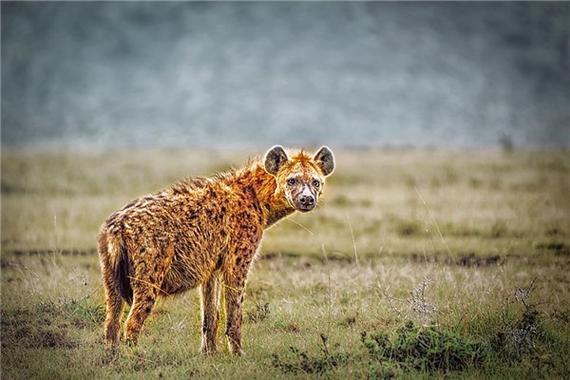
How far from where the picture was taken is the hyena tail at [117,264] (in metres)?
7.50

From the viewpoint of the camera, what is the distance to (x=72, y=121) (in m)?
107

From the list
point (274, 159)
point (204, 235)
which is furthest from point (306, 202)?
point (204, 235)

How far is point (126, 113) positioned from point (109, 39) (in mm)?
57294

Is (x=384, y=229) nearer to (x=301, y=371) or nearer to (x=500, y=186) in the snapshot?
(x=500, y=186)

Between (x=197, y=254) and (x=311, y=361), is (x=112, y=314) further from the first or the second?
(x=311, y=361)

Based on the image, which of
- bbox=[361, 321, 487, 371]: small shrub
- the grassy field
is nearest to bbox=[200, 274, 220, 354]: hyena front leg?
the grassy field

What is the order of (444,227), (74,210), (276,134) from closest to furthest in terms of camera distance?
(444,227) < (74,210) < (276,134)

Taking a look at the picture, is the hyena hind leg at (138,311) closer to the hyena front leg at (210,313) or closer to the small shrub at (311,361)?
the hyena front leg at (210,313)

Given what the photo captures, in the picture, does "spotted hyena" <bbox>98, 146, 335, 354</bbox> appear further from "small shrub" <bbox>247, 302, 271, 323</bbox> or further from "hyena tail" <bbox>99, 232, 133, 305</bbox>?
"small shrub" <bbox>247, 302, 271, 323</bbox>

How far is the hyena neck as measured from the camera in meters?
8.63

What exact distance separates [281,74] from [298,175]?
14066cm

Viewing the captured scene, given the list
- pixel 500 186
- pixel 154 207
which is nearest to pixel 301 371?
pixel 154 207

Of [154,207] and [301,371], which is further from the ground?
[154,207]

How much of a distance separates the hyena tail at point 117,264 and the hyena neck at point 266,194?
5.38ft
